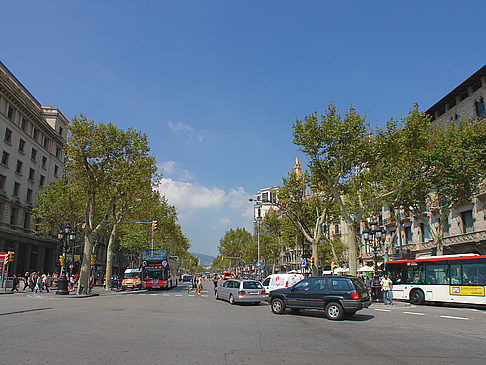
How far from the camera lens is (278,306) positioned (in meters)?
16.3

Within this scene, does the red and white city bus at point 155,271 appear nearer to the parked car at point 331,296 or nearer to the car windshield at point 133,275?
the car windshield at point 133,275

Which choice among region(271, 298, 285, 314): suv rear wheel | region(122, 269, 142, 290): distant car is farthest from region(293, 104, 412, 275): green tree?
region(122, 269, 142, 290): distant car

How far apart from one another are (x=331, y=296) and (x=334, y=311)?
0.55m

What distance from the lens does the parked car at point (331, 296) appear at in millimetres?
13781

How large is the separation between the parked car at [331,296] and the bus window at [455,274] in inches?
354

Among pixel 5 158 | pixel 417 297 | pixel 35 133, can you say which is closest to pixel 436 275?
pixel 417 297

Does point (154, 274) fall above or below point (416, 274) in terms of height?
below

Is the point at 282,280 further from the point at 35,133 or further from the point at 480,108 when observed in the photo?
the point at 35,133

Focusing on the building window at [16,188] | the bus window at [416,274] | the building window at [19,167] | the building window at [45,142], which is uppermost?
the building window at [45,142]

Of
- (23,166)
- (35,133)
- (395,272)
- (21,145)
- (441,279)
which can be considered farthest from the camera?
(35,133)

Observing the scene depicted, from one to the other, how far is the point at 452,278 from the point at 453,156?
30.4 feet

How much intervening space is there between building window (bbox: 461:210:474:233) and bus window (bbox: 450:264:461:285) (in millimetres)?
16531

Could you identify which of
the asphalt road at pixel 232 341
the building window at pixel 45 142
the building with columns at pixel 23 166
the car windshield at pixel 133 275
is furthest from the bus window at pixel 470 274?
the building window at pixel 45 142

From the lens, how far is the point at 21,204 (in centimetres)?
4447
